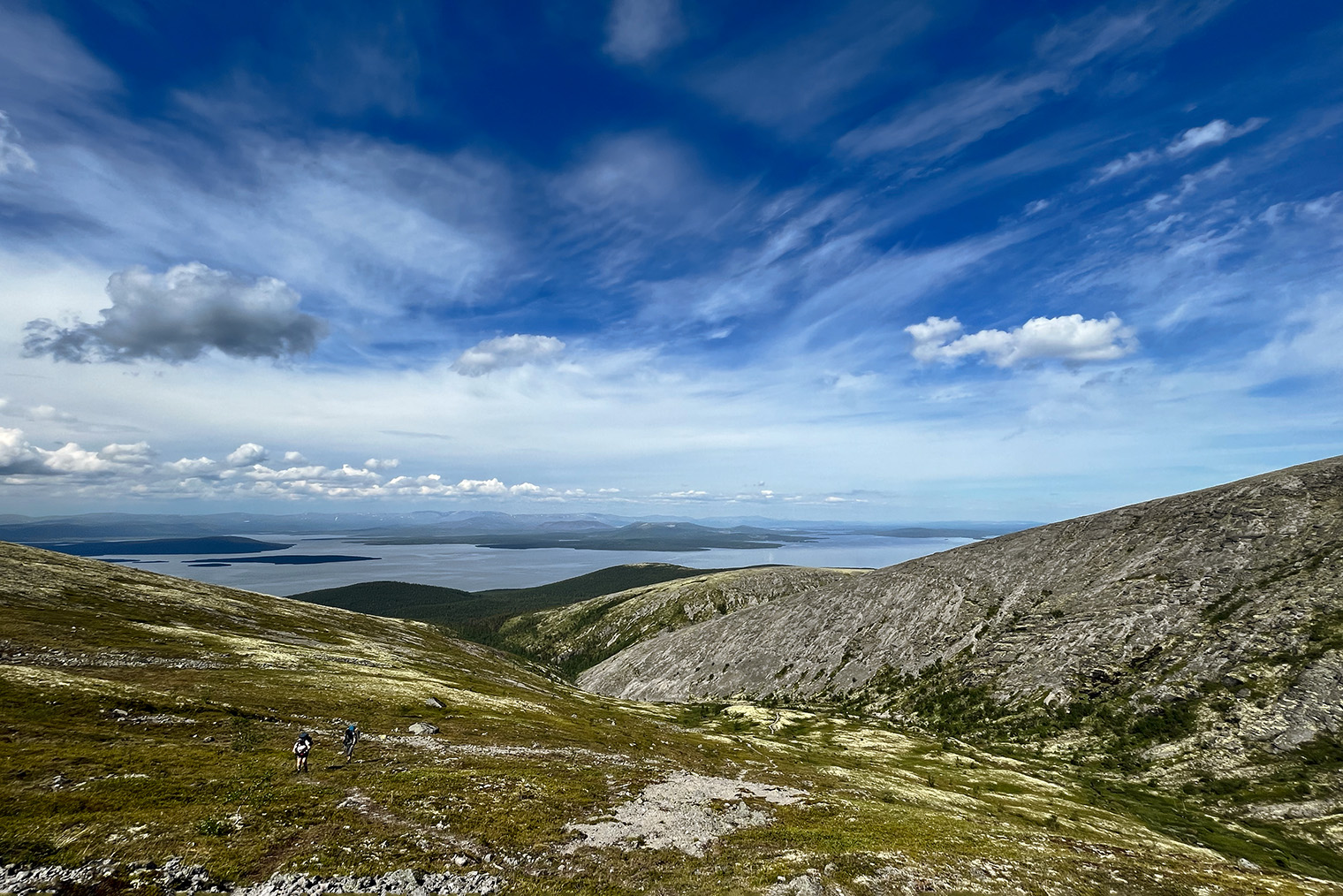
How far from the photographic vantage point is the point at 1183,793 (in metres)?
61.3

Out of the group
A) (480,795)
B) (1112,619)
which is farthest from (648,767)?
(1112,619)

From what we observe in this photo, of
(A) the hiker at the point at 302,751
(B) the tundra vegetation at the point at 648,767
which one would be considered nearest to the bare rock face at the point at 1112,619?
(B) the tundra vegetation at the point at 648,767

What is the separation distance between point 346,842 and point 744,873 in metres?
19.9

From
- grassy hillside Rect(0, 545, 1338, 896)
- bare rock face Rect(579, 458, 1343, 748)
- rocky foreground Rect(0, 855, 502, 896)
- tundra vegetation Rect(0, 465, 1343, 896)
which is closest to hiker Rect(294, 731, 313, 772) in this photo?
tundra vegetation Rect(0, 465, 1343, 896)

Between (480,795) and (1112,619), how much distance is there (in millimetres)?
109439

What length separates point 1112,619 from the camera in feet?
308

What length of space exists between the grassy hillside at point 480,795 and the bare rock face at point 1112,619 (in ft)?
84.1

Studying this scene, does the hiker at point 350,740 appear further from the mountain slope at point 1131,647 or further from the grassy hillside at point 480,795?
the mountain slope at point 1131,647

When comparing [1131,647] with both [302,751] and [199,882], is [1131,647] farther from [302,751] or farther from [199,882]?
[199,882]

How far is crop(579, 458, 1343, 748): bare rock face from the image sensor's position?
74500 mm

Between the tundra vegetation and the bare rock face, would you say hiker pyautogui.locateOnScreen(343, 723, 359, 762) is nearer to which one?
the tundra vegetation

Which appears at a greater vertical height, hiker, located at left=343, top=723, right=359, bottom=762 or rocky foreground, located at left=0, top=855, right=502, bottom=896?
rocky foreground, located at left=0, top=855, right=502, bottom=896

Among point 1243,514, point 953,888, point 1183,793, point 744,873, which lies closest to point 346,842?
point 744,873

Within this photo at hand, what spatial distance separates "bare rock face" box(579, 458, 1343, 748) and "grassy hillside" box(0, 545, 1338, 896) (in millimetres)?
25638
